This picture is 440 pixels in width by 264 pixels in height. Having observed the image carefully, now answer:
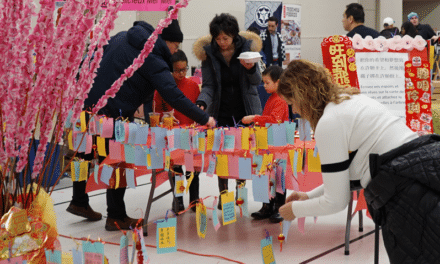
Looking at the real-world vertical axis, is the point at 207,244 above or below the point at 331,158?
below

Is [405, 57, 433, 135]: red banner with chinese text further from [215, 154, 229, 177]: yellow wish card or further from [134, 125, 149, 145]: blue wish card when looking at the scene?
[134, 125, 149, 145]: blue wish card

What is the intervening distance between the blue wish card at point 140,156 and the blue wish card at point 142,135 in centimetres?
6

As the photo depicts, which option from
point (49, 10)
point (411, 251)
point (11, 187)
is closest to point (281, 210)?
point (411, 251)

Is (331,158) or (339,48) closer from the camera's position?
(331,158)

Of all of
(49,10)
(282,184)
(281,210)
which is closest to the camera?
(49,10)

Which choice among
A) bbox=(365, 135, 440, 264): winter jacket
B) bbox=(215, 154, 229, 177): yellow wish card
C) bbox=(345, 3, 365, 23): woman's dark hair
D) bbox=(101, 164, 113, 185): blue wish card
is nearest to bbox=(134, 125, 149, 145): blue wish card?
bbox=(101, 164, 113, 185): blue wish card

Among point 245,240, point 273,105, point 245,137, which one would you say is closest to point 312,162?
point 245,137

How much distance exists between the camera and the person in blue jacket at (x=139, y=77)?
9.85 feet

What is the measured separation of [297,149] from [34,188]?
196 cm

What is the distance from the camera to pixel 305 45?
1185 centimetres

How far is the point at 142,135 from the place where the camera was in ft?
9.47

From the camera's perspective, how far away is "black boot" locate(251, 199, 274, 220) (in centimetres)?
359

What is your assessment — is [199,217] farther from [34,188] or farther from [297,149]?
[34,188]

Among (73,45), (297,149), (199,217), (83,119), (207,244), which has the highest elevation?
(73,45)
